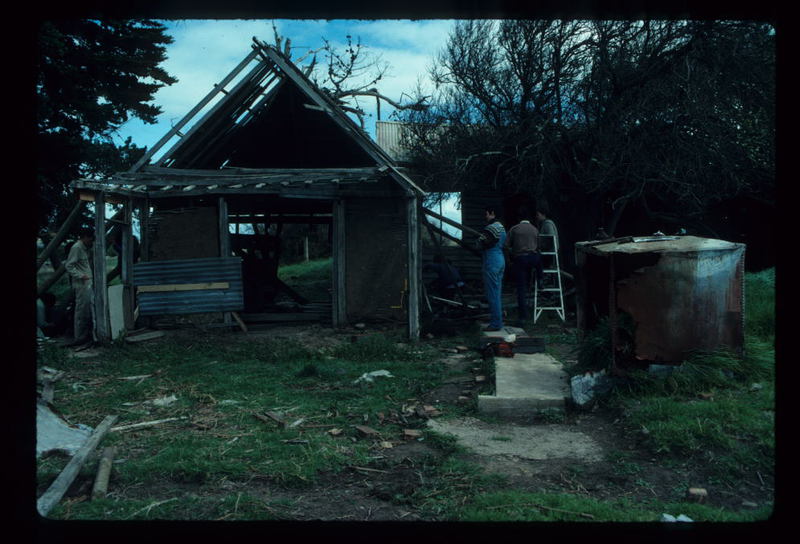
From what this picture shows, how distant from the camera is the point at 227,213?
11484mm

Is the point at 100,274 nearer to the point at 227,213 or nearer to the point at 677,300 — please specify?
the point at 227,213

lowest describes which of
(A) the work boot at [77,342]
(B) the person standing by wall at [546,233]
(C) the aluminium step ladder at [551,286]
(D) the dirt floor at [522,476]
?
(D) the dirt floor at [522,476]

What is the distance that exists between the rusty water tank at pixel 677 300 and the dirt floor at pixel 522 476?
0.98m

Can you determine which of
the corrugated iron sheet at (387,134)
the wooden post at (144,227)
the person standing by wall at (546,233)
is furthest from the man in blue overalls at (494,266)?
the corrugated iron sheet at (387,134)

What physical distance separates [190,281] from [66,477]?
726 cm

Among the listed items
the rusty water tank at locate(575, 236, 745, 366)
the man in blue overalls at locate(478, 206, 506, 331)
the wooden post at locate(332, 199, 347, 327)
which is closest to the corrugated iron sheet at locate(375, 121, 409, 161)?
the wooden post at locate(332, 199, 347, 327)

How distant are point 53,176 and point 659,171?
14454 mm

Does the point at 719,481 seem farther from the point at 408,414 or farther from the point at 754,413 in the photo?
the point at 408,414

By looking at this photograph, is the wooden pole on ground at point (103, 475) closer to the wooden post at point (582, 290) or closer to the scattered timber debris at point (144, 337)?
the scattered timber debris at point (144, 337)

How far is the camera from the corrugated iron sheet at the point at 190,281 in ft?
36.3

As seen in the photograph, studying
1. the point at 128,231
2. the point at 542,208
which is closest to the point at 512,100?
the point at 542,208

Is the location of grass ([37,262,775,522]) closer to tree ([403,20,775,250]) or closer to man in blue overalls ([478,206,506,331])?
man in blue overalls ([478,206,506,331])

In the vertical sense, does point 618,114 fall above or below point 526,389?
above

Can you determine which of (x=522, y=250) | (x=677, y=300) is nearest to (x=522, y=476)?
(x=677, y=300)
